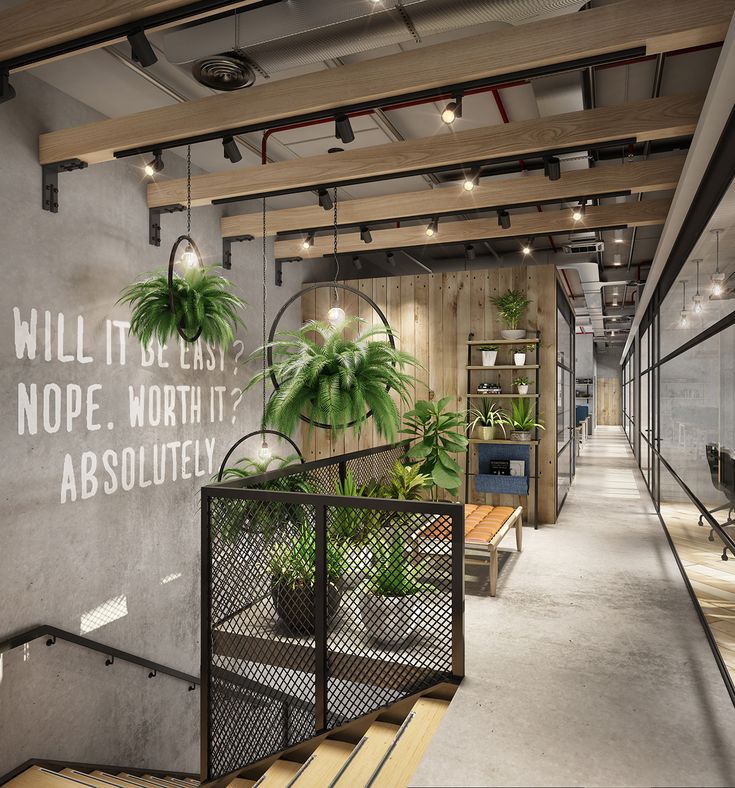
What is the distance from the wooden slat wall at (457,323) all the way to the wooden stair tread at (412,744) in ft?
12.4

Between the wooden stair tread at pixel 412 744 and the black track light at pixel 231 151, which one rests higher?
the black track light at pixel 231 151

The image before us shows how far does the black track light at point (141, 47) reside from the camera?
2.44 m

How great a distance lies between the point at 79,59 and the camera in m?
3.38

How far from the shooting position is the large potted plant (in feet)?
8.89

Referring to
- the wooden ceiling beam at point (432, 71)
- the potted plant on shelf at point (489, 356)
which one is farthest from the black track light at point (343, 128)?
the potted plant on shelf at point (489, 356)

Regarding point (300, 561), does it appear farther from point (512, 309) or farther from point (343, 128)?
point (512, 309)

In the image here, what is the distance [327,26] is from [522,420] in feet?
14.0

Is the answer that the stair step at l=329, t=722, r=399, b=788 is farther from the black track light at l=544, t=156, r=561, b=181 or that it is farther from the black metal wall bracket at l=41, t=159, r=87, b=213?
the black metal wall bracket at l=41, t=159, r=87, b=213

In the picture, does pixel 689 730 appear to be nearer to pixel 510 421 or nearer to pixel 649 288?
pixel 510 421

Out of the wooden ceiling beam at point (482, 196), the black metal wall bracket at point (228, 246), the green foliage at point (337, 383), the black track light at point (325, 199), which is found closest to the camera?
the green foliage at point (337, 383)

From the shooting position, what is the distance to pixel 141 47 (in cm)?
245

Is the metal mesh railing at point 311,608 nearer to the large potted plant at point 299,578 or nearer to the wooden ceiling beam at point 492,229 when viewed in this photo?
the large potted plant at point 299,578

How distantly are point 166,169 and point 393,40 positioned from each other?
2.56m

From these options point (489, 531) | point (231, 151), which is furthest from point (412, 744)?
point (231, 151)
